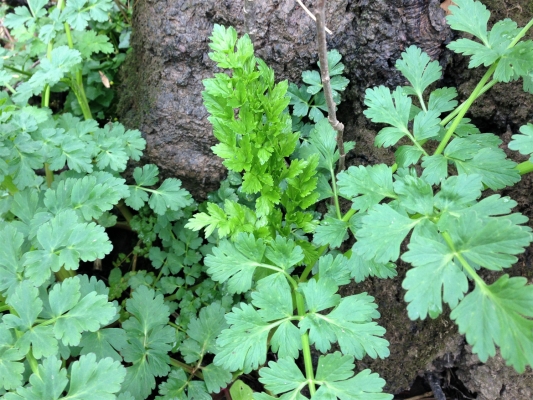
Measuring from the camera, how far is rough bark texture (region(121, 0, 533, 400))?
1923 mm

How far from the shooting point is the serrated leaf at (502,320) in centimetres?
119

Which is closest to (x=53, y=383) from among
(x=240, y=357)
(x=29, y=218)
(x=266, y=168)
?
(x=240, y=357)

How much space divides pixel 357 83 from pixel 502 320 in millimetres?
1322

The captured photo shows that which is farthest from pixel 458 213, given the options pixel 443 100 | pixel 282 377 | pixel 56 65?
pixel 56 65

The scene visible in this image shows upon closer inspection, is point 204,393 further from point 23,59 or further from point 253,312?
point 23,59

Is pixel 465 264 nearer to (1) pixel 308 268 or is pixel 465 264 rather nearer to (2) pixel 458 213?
(2) pixel 458 213

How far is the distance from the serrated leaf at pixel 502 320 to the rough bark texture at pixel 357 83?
74 centimetres

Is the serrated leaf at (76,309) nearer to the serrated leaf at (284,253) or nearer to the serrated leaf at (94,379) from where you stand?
the serrated leaf at (94,379)

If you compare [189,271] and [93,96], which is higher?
[93,96]

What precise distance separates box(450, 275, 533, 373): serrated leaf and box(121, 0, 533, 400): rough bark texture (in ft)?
2.44

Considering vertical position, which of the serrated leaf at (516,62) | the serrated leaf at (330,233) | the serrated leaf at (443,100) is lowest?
the serrated leaf at (330,233)

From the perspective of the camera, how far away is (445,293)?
1.26 metres

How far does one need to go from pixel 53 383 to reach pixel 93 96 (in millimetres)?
1770

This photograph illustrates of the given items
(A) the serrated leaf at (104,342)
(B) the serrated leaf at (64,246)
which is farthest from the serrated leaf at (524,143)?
(A) the serrated leaf at (104,342)
